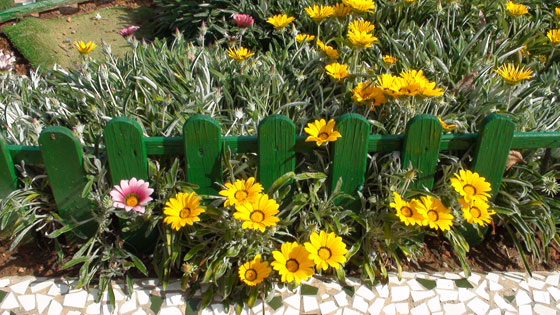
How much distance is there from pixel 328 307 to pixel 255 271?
368 mm

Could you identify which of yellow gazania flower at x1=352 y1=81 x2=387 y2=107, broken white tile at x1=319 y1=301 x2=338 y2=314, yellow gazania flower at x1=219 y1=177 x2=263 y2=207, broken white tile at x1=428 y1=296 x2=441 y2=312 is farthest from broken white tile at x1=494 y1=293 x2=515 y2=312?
yellow gazania flower at x1=219 y1=177 x2=263 y2=207

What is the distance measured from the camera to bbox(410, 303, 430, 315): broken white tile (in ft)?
6.94

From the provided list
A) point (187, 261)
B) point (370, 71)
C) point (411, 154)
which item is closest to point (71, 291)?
point (187, 261)

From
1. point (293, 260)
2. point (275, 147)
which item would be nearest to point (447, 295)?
point (293, 260)

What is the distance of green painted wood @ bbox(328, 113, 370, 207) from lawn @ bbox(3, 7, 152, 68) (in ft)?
9.13

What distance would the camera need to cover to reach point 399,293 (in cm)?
219

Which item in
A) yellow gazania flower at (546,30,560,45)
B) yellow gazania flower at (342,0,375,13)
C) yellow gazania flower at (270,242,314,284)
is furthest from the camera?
yellow gazania flower at (546,30,560,45)

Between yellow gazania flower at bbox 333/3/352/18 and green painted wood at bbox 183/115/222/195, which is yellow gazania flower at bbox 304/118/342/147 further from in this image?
yellow gazania flower at bbox 333/3/352/18

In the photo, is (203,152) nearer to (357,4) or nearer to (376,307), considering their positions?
(376,307)

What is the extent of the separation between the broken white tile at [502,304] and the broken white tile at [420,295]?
0.89 ft

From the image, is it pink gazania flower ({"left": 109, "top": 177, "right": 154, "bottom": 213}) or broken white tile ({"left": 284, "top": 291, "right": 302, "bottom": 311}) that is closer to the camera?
pink gazania flower ({"left": 109, "top": 177, "right": 154, "bottom": 213})

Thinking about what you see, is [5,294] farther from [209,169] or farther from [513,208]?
[513,208]

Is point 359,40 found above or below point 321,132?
above

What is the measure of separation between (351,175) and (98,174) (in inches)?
41.3
